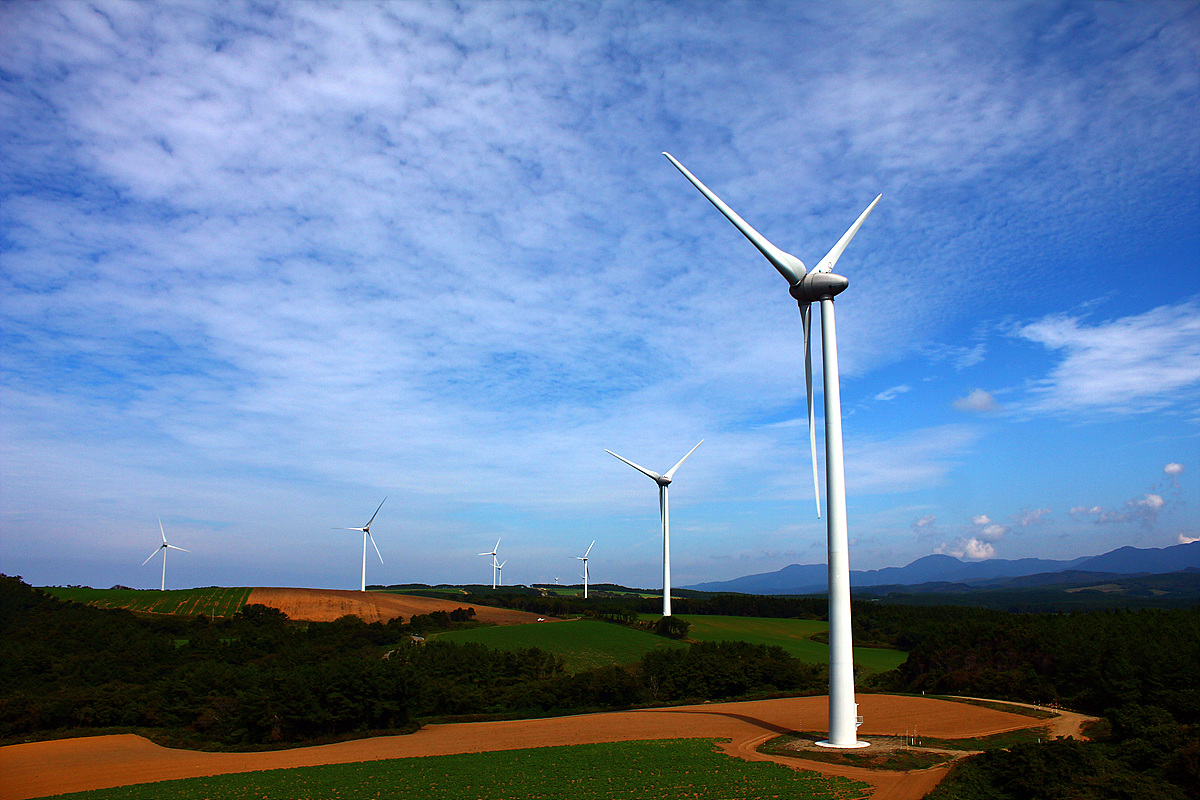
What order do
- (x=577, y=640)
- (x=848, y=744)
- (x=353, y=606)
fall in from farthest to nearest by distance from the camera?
(x=353, y=606)
(x=577, y=640)
(x=848, y=744)

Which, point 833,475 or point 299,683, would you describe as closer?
point 833,475

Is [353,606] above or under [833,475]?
under

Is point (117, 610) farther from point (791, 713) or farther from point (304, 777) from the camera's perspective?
point (791, 713)

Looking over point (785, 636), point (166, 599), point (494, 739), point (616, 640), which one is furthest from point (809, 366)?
point (166, 599)

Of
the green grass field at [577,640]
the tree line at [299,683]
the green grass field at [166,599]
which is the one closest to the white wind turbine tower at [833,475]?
the tree line at [299,683]

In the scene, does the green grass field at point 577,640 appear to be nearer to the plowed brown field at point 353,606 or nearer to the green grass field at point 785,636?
the green grass field at point 785,636

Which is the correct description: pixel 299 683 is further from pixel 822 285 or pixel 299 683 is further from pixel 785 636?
pixel 785 636
